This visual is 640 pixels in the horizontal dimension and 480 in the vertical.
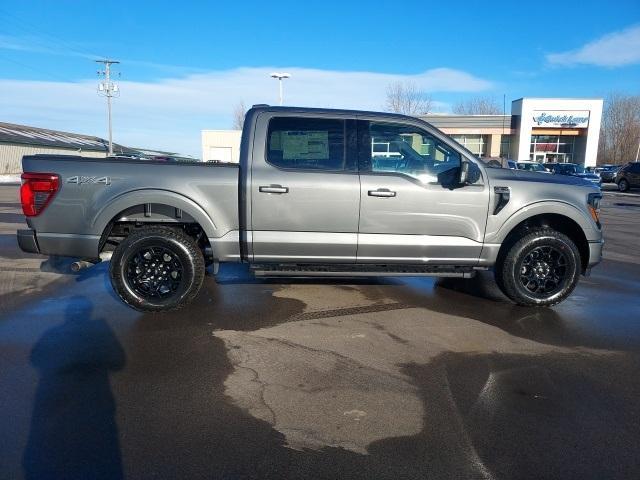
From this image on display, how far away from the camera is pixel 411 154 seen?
493 centimetres

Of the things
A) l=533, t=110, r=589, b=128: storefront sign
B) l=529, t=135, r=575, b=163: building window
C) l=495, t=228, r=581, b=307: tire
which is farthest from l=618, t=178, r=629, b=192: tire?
l=495, t=228, r=581, b=307: tire

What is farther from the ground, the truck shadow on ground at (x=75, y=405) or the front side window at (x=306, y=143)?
the front side window at (x=306, y=143)

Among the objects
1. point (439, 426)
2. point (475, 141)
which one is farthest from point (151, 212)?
point (475, 141)

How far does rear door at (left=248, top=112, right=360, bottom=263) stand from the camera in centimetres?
461

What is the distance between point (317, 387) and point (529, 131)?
4479 centimetres

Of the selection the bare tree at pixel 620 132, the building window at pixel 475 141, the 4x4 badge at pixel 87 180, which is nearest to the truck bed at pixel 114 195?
the 4x4 badge at pixel 87 180

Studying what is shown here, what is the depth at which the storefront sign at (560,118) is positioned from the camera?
4128cm

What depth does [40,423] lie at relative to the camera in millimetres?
2768

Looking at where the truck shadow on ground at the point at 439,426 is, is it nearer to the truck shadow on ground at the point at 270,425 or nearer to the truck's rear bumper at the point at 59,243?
the truck shadow on ground at the point at 270,425

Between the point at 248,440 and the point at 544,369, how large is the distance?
2.46m

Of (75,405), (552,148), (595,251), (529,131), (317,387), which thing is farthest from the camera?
(552,148)

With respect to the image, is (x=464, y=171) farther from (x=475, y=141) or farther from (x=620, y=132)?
(x=620, y=132)

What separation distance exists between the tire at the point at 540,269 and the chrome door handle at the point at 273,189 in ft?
8.41

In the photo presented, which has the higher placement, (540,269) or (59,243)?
(59,243)
